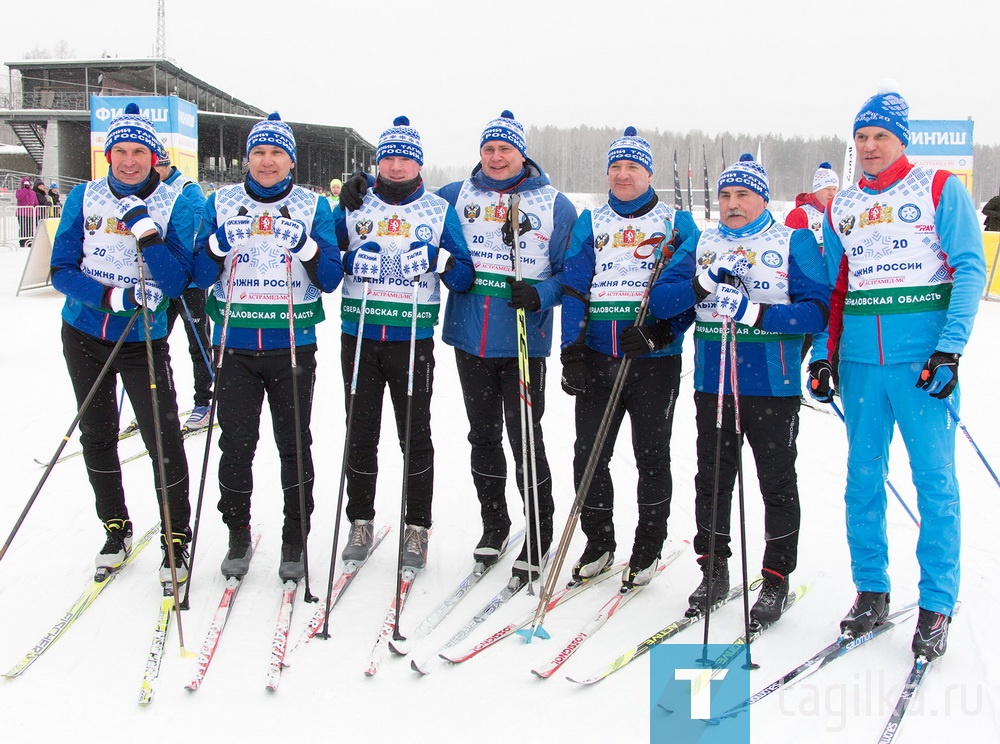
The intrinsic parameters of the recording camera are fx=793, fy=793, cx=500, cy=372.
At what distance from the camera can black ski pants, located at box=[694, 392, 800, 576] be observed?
3236 mm

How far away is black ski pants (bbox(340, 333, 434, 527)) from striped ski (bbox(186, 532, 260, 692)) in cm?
68

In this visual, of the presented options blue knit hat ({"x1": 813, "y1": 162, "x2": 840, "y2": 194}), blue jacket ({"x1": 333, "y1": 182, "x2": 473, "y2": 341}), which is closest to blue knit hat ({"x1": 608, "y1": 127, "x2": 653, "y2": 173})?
blue jacket ({"x1": 333, "y1": 182, "x2": 473, "y2": 341})

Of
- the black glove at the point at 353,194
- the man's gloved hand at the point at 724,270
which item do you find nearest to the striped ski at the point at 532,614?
the man's gloved hand at the point at 724,270

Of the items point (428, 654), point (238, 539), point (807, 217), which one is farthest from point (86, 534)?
point (807, 217)

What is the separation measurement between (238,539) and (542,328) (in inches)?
68.3

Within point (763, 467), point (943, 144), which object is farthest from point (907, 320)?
point (943, 144)

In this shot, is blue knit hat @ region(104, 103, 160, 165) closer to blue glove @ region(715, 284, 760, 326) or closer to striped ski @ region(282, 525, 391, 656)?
striped ski @ region(282, 525, 391, 656)

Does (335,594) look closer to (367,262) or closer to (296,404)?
(296,404)

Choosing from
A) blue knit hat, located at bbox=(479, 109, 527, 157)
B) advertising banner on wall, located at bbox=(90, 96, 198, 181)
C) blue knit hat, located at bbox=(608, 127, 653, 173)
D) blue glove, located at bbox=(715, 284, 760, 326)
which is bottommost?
blue glove, located at bbox=(715, 284, 760, 326)

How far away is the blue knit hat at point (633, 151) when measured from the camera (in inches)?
135

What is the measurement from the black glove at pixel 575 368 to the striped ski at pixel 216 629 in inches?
67.5

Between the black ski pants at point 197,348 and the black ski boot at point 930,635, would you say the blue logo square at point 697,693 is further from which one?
the black ski pants at point 197,348

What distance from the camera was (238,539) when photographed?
3713 millimetres

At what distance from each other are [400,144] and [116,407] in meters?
1.77
